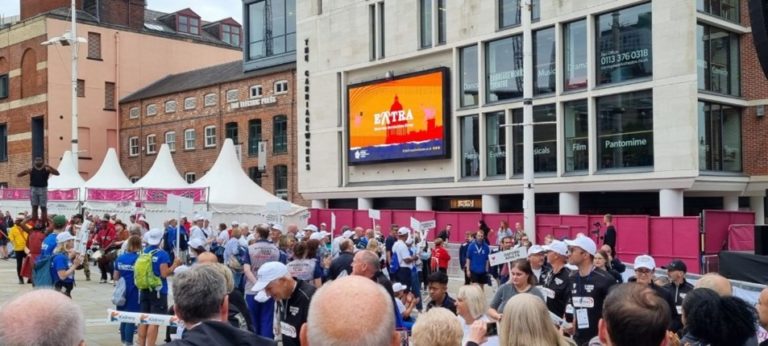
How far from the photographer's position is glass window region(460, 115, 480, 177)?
114 feet

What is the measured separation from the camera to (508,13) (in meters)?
33.2

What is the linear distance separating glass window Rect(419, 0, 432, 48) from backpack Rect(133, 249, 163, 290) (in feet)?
88.4

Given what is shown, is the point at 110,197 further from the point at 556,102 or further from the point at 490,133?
the point at 556,102

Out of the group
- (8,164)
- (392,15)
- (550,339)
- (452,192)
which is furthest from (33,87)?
(550,339)

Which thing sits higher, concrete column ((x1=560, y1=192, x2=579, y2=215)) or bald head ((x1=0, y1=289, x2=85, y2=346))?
bald head ((x1=0, y1=289, x2=85, y2=346))

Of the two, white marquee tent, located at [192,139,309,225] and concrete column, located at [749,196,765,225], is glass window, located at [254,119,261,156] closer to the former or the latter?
white marquee tent, located at [192,139,309,225]

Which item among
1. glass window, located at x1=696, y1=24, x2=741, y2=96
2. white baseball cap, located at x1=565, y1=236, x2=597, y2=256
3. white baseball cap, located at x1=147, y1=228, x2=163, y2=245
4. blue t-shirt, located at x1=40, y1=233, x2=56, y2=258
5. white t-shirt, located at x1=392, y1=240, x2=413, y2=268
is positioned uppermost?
glass window, located at x1=696, y1=24, x2=741, y2=96

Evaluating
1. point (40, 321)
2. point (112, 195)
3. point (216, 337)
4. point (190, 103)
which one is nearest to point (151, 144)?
point (190, 103)

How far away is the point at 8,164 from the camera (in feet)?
200

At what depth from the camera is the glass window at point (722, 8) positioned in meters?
28.2

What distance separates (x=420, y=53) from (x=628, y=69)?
10516 millimetres

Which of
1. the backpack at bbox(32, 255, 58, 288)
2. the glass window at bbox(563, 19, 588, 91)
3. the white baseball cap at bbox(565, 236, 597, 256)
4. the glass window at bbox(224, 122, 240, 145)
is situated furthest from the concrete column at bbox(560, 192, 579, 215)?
the glass window at bbox(224, 122, 240, 145)

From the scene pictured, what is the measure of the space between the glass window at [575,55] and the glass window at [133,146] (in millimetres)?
34759

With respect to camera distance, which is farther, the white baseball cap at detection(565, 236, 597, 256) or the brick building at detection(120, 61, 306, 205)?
the brick building at detection(120, 61, 306, 205)
